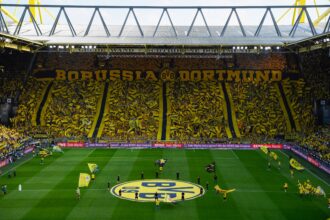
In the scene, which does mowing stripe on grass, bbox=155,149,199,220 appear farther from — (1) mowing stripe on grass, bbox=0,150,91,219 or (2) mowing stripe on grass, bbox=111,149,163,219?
(1) mowing stripe on grass, bbox=0,150,91,219

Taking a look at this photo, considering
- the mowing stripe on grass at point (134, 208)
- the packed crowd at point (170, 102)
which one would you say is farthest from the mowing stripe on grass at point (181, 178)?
the packed crowd at point (170, 102)

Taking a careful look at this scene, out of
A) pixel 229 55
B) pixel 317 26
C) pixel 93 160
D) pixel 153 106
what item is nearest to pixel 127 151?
pixel 93 160

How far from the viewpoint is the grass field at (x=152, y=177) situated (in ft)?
92.4

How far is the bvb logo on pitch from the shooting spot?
1253 inches

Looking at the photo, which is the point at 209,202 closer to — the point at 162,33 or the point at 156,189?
the point at 156,189

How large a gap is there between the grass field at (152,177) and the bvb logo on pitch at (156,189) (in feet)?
3.00

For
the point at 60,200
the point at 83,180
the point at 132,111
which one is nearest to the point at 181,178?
the point at 83,180

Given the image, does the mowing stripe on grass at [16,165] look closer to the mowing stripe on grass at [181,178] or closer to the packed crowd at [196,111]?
the mowing stripe on grass at [181,178]

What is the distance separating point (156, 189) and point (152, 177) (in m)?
3.88

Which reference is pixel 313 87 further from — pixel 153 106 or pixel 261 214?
pixel 261 214

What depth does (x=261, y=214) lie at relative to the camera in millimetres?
28141

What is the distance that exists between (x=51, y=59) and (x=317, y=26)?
133 ft

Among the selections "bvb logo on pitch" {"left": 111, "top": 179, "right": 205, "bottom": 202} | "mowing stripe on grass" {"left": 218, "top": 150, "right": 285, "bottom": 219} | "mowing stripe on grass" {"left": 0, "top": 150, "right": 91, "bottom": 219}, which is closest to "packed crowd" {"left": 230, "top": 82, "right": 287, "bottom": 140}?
"mowing stripe on grass" {"left": 218, "top": 150, "right": 285, "bottom": 219}

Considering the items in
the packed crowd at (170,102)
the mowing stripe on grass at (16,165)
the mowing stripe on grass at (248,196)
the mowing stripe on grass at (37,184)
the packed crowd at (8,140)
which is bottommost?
the mowing stripe on grass at (248,196)
